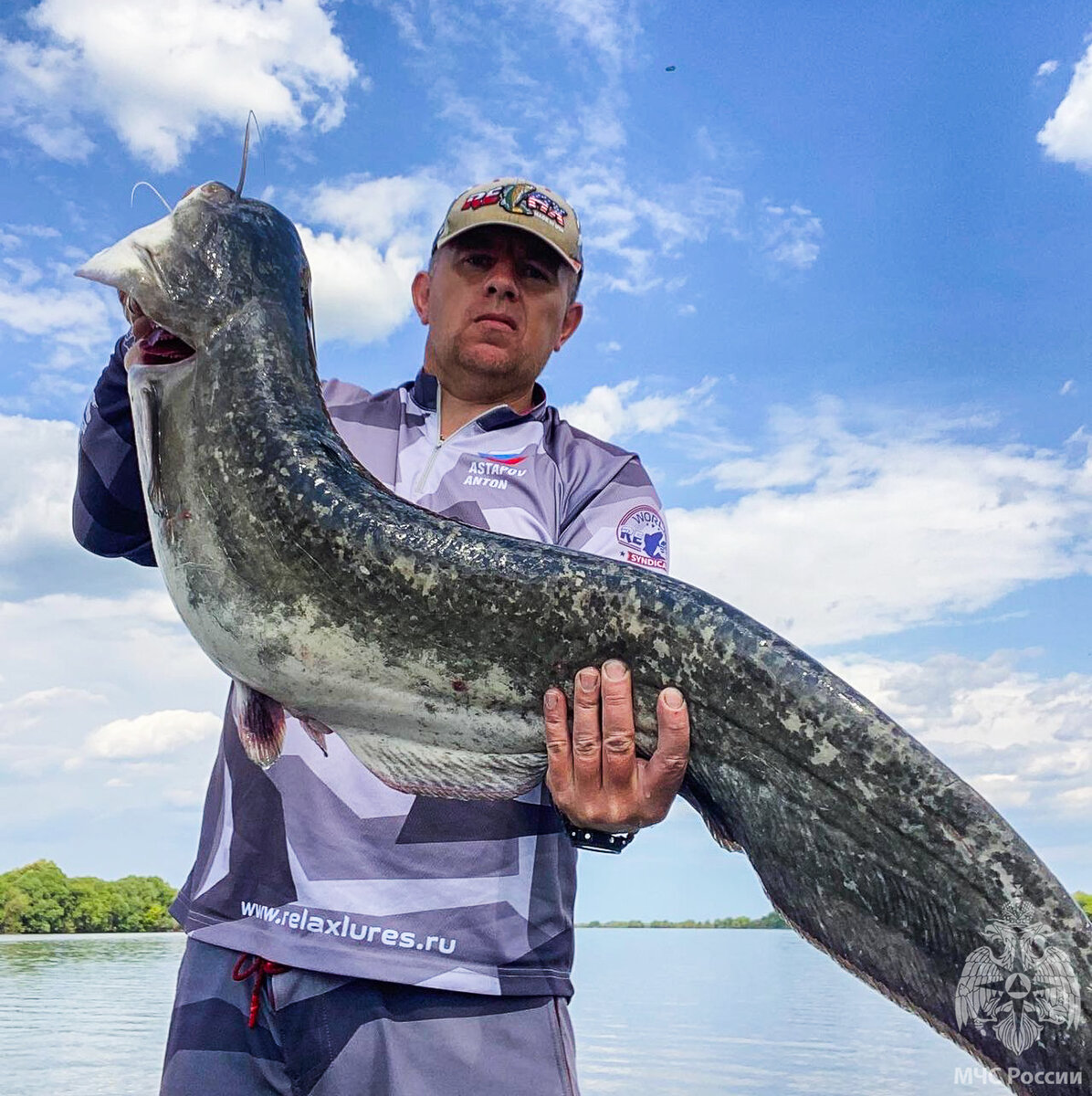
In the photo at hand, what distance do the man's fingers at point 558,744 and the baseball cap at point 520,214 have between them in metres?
2.14

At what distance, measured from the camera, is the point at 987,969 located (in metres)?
2.54

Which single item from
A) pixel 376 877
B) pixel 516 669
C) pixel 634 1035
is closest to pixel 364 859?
pixel 376 877

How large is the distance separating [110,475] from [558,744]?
1818mm

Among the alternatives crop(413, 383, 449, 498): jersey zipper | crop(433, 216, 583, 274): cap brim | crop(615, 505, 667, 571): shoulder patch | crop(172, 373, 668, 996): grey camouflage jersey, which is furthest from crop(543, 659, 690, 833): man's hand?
crop(433, 216, 583, 274): cap brim

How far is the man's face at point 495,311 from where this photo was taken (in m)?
4.14

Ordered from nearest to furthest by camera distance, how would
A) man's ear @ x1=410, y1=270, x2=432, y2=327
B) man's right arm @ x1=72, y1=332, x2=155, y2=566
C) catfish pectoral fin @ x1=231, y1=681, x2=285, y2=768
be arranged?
catfish pectoral fin @ x1=231, y1=681, x2=285, y2=768, man's right arm @ x1=72, y1=332, x2=155, y2=566, man's ear @ x1=410, y1=270, x2=432, y2=327

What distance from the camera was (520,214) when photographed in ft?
13.4

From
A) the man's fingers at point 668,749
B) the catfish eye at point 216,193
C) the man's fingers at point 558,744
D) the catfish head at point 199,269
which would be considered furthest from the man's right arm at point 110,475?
the man's fingers at point 668,749

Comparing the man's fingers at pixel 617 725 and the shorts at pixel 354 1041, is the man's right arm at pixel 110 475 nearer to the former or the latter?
the shorts at pixel 354 1041

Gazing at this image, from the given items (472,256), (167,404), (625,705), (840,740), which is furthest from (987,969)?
(472,256)

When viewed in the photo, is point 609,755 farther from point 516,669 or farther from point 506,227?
point 506,227

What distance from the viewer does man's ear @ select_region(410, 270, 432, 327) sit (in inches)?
180

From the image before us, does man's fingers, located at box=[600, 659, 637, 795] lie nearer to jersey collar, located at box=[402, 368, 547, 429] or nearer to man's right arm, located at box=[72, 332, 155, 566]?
jersey collar, located at box=[402, 368, 547, 429]

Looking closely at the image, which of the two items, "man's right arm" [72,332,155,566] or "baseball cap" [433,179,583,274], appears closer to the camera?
"man's right arm" [72,332,155,566]
